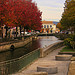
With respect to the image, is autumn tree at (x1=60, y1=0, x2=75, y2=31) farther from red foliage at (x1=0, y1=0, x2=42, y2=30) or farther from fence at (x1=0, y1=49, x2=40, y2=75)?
fence at (x1=0, y1=49, x2=40, y2=75)

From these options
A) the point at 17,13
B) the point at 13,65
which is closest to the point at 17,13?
the point at 17,13

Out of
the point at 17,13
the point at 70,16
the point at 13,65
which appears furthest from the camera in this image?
the point at 17,13

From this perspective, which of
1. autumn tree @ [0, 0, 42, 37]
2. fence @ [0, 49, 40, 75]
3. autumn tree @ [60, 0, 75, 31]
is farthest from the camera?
autumn tree @ [60, 0, 75, 31]

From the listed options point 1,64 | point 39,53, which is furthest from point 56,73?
point 39,53

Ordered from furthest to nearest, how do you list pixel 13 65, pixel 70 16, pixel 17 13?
pixel 17 13
pixel 70 16
pixel 13 65

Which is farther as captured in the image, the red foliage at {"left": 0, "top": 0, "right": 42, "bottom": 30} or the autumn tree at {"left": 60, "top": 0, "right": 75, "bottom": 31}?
the autumn tree at {"left": 60, "top": 0, "right": 75, "bottom": 31}

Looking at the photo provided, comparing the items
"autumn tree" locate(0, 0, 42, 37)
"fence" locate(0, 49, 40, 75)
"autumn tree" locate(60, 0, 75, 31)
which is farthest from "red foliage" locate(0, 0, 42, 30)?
"fence" locate(0, 49, 40, 75)

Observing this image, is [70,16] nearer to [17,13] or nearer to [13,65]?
[17,13]

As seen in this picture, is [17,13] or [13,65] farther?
[17,13]

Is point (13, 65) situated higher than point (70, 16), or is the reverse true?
point (70, 16)

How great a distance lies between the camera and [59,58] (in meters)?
22.8

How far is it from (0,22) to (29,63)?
1279 inches

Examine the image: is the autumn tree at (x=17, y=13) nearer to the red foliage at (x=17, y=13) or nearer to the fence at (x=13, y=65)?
the red foliage at (x=17, y=13)

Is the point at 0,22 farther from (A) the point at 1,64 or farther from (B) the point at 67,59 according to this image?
(A) the point at 1,64
